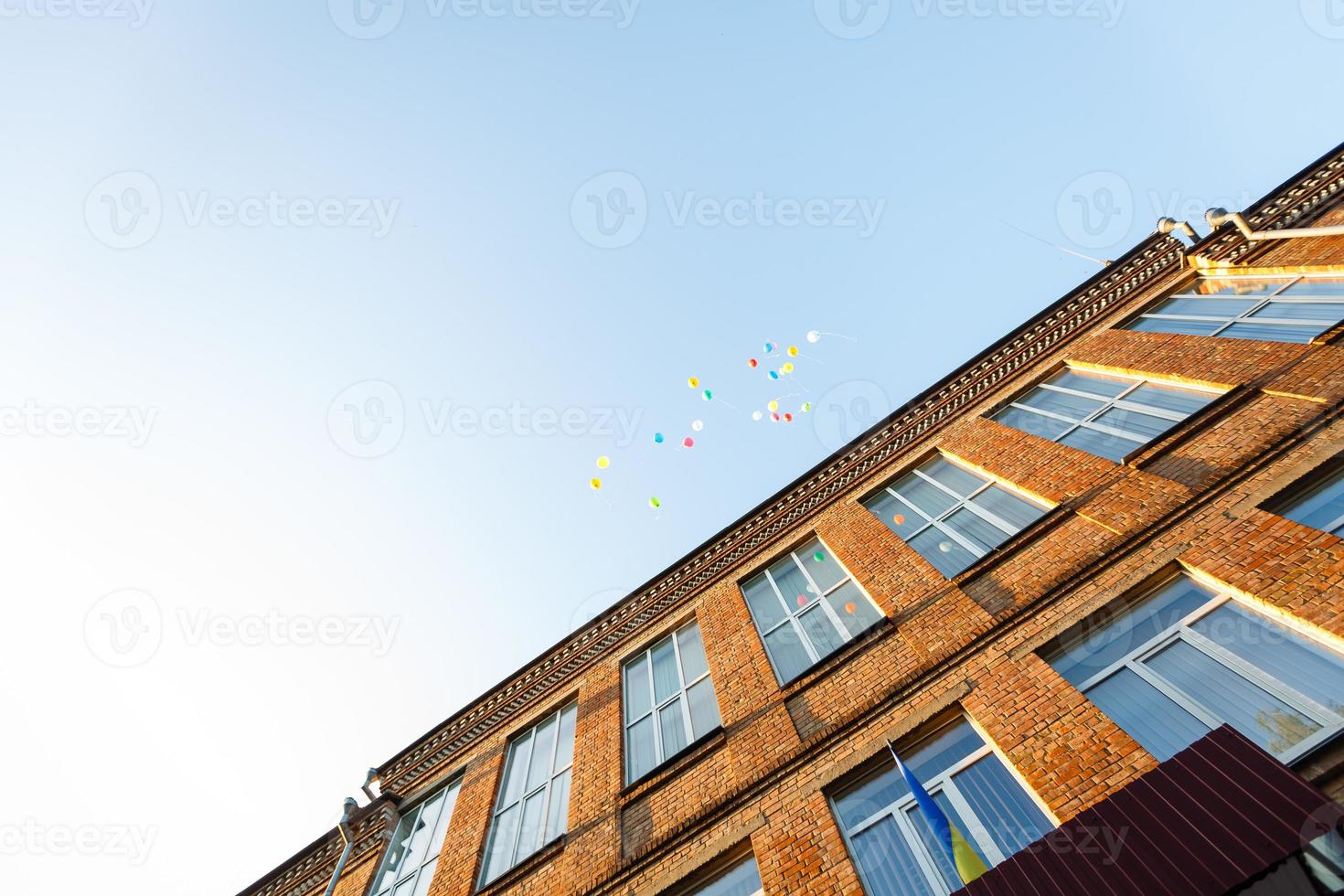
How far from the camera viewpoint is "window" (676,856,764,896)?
25.0ft

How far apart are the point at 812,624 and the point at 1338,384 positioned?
6.60m

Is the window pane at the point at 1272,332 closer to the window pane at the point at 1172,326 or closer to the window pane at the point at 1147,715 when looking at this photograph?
the window pane at the point at 1172,326

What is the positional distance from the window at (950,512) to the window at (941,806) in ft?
9.35

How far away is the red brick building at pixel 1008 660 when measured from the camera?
571 centimetres

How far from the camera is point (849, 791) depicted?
7668 mm

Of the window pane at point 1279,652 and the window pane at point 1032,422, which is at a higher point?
the window pane at point 1032,422

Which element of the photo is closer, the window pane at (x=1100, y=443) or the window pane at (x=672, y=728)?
the window pane at (x=1100, y=443)

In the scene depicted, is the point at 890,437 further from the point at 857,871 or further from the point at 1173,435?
the point at 857,871

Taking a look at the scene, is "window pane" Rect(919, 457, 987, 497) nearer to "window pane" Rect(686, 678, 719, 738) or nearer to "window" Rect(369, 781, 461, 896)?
"window pane" Rect(686, 678, 719, 738)

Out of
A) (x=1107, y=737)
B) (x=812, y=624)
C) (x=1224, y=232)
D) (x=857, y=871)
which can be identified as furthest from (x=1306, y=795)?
(x=1224, y=232)

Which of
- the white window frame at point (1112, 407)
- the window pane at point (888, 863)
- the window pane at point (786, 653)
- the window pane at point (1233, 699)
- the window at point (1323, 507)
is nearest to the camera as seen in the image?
the window pane at point (1233, 699)

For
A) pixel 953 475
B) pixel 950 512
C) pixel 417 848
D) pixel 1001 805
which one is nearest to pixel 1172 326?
pixel 953 475

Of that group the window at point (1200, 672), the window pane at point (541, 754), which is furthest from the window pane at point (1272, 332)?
the window pane at point (541, 754)

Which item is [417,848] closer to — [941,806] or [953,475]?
[941,806]
